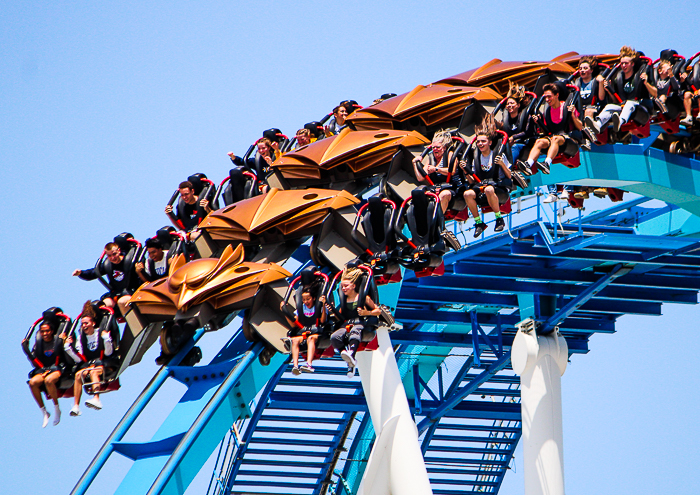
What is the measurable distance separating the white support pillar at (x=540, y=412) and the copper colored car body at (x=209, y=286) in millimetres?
6413

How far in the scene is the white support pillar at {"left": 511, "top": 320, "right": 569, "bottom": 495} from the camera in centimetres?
2064

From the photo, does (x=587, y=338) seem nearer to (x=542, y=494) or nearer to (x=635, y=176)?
(x=542, y=494)

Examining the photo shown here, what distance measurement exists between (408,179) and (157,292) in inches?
185

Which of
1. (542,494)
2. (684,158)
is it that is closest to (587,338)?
(542,494)

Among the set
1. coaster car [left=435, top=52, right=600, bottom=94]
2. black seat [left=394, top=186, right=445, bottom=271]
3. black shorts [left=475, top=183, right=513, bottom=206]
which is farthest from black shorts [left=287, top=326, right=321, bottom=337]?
coaster car [left=435, top=52, right=600, bottom=94]

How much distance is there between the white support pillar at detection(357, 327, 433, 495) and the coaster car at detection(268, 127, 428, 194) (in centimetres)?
342

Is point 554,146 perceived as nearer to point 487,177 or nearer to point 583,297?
point 487,177

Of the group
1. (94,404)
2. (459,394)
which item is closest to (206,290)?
(94,404)

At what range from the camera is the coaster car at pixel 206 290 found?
55.7 feet

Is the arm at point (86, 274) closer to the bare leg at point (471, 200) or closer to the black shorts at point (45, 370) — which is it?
the black shorts at point (45, 370)

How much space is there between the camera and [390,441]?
676 inches

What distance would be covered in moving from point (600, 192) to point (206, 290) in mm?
8296

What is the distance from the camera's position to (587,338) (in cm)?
2786

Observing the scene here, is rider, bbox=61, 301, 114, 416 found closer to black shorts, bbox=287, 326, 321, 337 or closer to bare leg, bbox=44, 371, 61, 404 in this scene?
bare leg, bbox=44, 371, 61, 404
